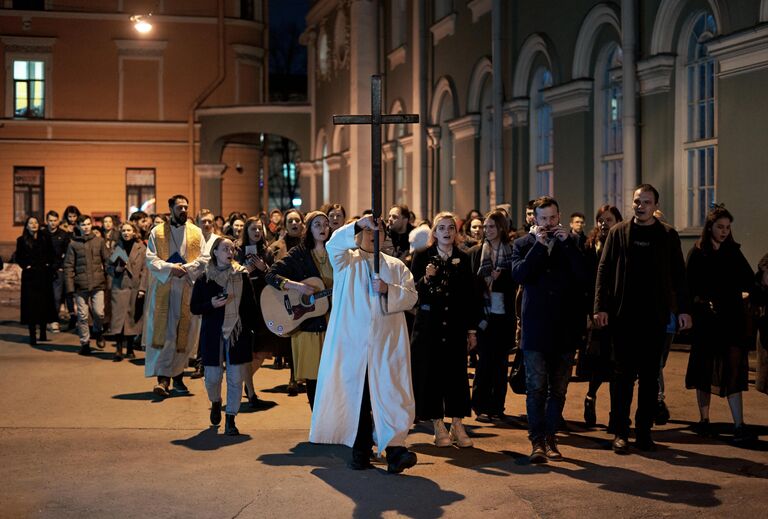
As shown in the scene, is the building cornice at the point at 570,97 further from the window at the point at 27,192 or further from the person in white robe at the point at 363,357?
the window at the point at 27,192

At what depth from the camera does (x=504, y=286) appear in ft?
34.4

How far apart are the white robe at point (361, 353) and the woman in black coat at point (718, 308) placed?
108 inches

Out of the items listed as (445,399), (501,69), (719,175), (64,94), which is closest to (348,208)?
(501,69)

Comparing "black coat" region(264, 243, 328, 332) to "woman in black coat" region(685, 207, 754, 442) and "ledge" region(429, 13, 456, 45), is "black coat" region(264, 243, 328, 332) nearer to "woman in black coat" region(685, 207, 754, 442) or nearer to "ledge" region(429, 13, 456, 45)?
"woman in black coat" region(685, 207, 754, 442)

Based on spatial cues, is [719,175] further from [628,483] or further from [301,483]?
[301,483]

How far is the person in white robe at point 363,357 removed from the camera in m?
8.45

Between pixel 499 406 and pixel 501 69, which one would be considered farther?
pixel 501 69

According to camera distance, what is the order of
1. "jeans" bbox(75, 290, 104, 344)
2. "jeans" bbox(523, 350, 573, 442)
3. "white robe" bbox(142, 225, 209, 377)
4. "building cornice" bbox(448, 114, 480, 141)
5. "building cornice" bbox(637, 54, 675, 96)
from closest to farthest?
"jeans" bbox(523, 350, 573, 442) < "white robe" bbox(142, 225, 209, 377) < "building cornice" bbox(637, 54, 675, 96) < "jeans" bbox(75, 290, 104, 344) < "building cornice" bbox(448, 114, 480, 141)

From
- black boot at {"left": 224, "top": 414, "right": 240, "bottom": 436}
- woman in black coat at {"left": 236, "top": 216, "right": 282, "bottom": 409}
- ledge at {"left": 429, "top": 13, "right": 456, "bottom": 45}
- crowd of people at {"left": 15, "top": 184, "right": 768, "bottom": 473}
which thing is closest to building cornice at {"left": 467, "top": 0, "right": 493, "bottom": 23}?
ledge at {"left": 429, "top": 13, "right": 456, "bottom": 45}

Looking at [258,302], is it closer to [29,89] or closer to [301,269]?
[301,269]

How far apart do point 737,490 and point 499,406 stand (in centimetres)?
307

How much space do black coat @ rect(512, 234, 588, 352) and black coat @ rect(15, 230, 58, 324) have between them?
10615 mm

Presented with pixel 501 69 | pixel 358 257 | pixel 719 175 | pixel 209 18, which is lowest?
pixel 358 257

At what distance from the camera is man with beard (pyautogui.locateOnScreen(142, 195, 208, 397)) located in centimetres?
1255
